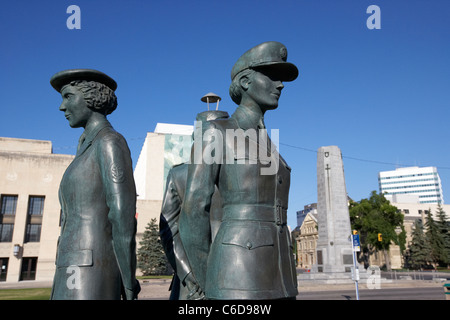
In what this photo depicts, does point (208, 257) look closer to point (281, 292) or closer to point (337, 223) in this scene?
point (281, 292)

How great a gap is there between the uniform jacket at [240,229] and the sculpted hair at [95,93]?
Answer: 1019mm

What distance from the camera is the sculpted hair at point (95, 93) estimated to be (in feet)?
10.3

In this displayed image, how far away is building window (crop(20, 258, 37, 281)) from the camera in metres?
34.6

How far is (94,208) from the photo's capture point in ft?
9.41

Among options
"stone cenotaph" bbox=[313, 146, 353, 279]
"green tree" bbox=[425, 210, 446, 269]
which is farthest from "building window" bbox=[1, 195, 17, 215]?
"green tree" bbox=[425, 210, 446, 269]

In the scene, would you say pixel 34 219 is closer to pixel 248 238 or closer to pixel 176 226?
pixel 176 226

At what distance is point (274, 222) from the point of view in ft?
8.87

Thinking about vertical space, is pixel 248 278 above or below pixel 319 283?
above

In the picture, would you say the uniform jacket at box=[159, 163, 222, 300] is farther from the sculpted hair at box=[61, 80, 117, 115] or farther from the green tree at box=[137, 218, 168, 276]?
the green tree at box=[137, 218, 168, 276]

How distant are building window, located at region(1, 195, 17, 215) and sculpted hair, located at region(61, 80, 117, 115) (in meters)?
36.9

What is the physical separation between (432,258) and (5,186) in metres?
63.9

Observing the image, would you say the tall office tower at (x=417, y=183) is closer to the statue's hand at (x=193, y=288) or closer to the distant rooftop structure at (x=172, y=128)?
the distant rooftop structure at (x=172, y=128)
